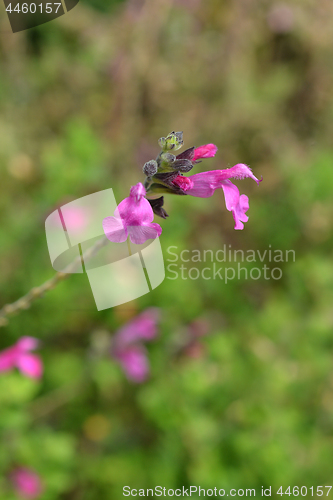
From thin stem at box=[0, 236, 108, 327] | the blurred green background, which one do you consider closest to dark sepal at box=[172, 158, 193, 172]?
thin stem at box=[0, 236, 108, 327]

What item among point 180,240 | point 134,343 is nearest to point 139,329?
point 134,343

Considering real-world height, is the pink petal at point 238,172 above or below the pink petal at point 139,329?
above

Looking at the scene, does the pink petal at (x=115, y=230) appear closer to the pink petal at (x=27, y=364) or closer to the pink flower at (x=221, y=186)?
the pink flower at (x=221, y=186)

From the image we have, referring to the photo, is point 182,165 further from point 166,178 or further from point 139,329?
point 139,329

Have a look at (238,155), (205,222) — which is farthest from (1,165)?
(238,155)

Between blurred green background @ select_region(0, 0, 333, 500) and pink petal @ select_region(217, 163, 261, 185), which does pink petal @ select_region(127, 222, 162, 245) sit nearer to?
pink petal @ select_region(217, 163, 261, 185)

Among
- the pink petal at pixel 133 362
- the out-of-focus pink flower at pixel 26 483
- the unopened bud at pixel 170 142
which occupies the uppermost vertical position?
the unopened bud at pixel 170 142

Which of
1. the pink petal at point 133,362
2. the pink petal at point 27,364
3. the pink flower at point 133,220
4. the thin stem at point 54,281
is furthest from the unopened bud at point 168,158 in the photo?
the pink petal at point 133,362
